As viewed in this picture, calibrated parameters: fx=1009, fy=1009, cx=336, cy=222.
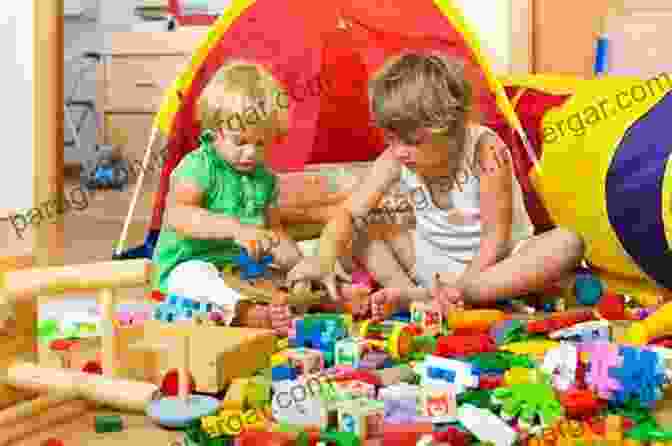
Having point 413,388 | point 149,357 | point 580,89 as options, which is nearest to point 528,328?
point 413,388

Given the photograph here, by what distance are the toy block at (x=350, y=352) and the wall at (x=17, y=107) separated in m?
1.40

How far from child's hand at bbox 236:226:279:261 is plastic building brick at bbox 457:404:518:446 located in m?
0.54

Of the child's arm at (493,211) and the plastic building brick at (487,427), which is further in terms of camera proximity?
the child's arm at (493,211)

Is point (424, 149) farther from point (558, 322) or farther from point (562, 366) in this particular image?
point (562, 366)

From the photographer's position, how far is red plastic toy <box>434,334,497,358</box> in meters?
1.11

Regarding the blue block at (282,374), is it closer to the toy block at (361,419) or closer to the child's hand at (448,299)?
the toy block at (361,419)

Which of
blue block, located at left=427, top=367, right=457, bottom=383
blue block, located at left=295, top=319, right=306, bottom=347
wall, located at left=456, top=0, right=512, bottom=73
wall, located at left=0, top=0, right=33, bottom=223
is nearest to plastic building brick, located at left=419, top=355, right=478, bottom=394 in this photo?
blue block, located at left=427, top=367, right=457, bottom=383

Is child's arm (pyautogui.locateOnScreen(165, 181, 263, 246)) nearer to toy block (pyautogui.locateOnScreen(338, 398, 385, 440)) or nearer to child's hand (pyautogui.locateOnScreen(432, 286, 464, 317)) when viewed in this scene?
child's hand (pyautogui.locateOnScreen(432, 286, 464, 317))

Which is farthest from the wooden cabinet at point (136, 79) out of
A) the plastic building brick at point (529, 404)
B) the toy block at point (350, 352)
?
the plastic building brick at point (529, 404)

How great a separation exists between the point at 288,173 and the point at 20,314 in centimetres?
49

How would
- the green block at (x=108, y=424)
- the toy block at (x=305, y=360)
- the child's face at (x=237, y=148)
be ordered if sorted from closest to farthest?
the green block at (x=108, y=424) → the toy block at (x=305, y=360) → the child's face at (x=237, y=148)

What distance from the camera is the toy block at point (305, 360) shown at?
1.05 m

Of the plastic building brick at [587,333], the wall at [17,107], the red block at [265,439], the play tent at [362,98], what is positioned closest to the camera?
the red block at [265,439]

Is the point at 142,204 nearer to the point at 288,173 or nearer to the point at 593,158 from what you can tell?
the point at 288,173
